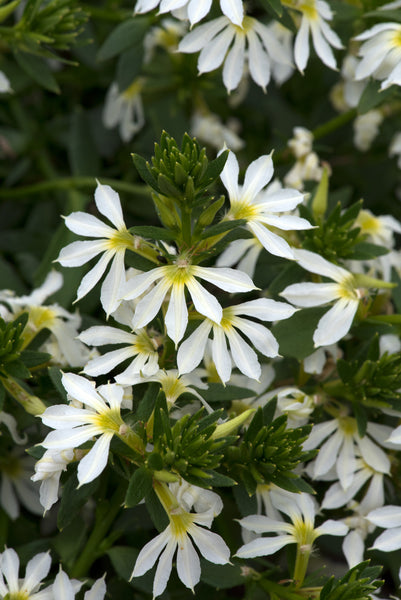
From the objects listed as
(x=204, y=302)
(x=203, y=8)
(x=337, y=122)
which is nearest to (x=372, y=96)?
(x=337, y=122)

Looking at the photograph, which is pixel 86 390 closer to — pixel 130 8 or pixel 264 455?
pixel 264 455

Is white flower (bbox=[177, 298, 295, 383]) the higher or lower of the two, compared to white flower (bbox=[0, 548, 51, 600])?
higher

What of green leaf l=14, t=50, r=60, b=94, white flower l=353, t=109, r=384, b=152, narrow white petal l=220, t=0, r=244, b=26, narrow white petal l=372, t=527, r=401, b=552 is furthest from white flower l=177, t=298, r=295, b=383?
white flower l=353, t=109, r=384, b=152

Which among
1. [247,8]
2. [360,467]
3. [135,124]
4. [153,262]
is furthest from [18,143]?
[360,467]

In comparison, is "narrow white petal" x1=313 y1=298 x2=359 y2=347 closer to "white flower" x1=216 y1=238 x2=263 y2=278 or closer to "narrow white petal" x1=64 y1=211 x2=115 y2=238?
"white flower" x1=216 y1=238 x2=263 y2=278

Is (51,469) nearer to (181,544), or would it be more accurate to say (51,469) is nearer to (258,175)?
(181,544)

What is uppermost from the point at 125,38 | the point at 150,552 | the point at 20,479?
the point at 125,38

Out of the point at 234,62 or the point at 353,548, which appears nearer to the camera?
the point at 353,548
